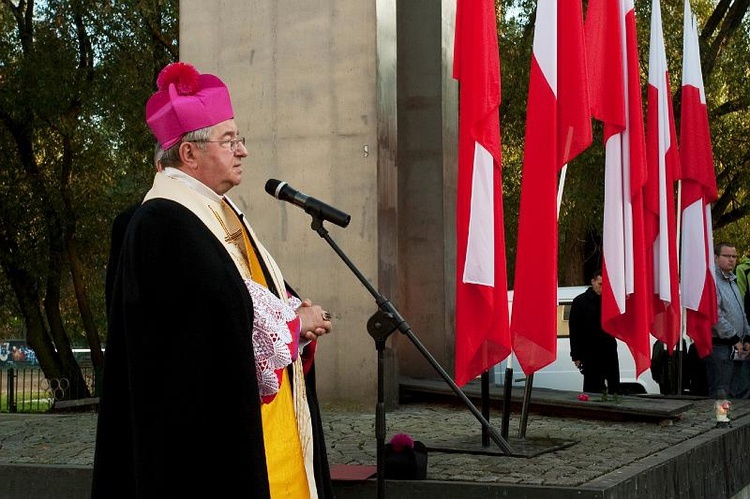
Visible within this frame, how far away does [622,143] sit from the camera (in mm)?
8344

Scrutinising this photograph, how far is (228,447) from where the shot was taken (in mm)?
3385

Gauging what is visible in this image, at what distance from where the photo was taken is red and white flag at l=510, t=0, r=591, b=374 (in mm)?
7098

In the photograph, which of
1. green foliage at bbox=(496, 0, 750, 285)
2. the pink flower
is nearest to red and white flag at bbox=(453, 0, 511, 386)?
the pink flower

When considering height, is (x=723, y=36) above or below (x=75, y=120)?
above

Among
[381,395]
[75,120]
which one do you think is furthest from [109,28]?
[381,395]

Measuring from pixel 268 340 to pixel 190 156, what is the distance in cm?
66

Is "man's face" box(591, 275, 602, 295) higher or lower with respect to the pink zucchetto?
lower

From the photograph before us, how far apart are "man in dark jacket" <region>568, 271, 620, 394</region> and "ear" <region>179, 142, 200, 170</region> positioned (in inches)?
359

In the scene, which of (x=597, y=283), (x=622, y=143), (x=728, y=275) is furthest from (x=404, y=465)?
(x=728, y=275)

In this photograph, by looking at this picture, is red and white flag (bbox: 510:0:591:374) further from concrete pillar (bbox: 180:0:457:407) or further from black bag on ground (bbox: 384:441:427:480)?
→ concrete pillar (bbox: 180:0:457:407)

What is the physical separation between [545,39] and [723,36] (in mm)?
14617

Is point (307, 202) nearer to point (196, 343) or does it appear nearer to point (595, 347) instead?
point (196, 343)

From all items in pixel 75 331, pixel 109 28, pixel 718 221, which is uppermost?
pixel 109 28

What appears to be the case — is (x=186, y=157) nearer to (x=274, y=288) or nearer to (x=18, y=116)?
(x=274, y=288)
